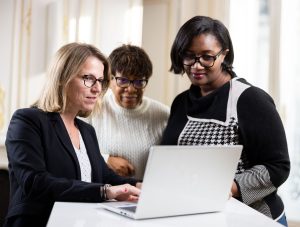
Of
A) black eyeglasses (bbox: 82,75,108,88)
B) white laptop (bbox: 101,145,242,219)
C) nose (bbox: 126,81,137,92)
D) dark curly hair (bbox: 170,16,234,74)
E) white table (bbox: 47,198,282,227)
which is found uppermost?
dark curly hair (bbox: 170,16,234,74)

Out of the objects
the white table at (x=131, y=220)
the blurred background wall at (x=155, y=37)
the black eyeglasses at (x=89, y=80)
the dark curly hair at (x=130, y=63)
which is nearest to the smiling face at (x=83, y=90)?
the black eyeglasses at (x=89, y=80)

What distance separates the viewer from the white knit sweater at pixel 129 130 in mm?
2244

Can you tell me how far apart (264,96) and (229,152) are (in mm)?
580

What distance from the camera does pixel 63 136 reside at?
1.69 meters

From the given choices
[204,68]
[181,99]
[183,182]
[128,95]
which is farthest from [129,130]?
[183,182]

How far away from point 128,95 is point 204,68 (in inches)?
17.3

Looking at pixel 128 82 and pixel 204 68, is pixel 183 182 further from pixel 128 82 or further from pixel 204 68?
pixel 128 82

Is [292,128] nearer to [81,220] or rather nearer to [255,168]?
[255,168]

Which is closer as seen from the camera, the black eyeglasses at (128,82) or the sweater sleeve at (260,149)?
the sweater sleeve at (260,149)

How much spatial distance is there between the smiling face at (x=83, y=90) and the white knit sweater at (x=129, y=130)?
44 centimetres

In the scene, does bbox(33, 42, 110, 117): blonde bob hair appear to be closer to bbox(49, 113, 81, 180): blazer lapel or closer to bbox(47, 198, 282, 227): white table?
bbox(49, 113, 81, 180): blazer lapel

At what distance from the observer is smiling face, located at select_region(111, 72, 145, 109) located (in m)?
2.22

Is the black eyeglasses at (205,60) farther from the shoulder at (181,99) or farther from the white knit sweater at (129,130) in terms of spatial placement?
the white knit sweater at (129,130)

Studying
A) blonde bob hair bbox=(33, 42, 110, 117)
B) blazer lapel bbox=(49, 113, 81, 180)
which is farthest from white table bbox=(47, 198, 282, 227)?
blonde bob hair bbox=(33, 42, 110, 117)
